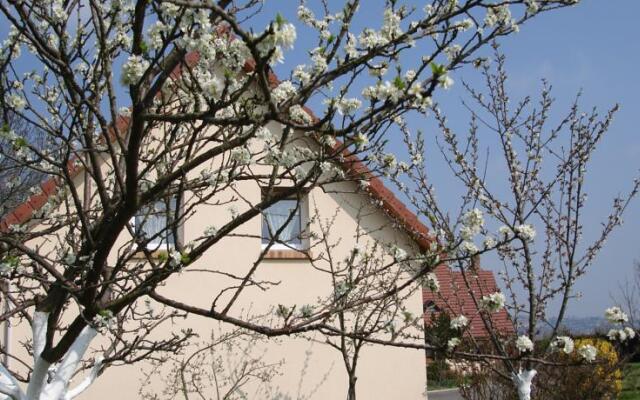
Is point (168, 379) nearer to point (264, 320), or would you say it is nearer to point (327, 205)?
point (264, 320)

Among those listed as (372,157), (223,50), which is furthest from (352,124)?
(372,157)

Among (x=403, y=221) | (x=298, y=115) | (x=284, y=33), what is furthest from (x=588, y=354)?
(x=403, y=221)

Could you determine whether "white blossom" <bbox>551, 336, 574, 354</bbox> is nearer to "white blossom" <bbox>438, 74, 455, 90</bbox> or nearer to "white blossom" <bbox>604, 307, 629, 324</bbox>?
"white blossom" <bbox>604, 307, 629, 324</bbox>

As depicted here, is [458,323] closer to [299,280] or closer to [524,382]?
[524,382]

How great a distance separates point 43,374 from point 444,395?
1391 centimetres

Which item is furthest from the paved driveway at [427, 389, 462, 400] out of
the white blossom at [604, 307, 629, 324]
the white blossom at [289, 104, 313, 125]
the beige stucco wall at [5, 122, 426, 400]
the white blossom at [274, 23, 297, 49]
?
the white blossom at [274, 23, 297, 49]

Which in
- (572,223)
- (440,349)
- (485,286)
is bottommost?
(440,349)

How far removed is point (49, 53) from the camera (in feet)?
10.0

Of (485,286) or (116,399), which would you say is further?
(116,399)

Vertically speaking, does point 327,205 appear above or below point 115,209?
above

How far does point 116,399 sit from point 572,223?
17.3 feet

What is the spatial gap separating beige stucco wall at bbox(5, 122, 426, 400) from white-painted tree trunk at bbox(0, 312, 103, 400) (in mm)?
4286

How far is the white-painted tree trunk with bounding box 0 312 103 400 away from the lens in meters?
3.43

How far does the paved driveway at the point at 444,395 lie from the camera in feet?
50.9
